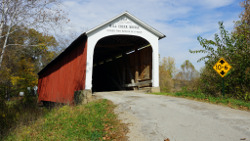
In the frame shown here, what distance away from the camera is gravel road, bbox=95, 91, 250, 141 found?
12.4ft

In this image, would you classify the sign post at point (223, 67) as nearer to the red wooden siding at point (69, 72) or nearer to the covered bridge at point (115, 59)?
the covered bridge at point (115, 59)

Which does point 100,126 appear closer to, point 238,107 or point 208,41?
point 238,107

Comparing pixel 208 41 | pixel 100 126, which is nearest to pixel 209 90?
pixel 208 41

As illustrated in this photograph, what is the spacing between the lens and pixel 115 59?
16.8m

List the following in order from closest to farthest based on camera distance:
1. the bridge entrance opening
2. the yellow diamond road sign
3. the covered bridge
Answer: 1. the yellow diamond road sign
2. the covered bridge
3. the bridge entrance opening

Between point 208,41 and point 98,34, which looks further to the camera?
point 98,34

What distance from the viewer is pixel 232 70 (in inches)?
314

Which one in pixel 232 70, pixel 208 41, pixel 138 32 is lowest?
pixel 232 70

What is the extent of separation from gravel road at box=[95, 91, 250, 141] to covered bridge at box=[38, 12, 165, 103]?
4353mm

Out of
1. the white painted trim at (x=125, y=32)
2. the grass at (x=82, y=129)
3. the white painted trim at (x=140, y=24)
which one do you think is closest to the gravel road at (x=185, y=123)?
the grass at (x=82, y=129)

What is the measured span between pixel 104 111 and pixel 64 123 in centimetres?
130

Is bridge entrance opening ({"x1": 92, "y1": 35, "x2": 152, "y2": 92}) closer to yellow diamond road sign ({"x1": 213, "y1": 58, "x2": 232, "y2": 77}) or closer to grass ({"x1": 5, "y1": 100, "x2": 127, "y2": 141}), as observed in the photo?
yellow diamond road sign ({"x1": 213, "y1": 58, "x2": 232, "y2": 77})

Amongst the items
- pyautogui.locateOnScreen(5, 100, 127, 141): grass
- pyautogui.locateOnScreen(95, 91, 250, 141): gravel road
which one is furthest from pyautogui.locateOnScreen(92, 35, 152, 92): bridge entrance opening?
pyautogui.locateOnScreen(5, 100, 127, 141): grass

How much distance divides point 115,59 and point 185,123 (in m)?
12.7
